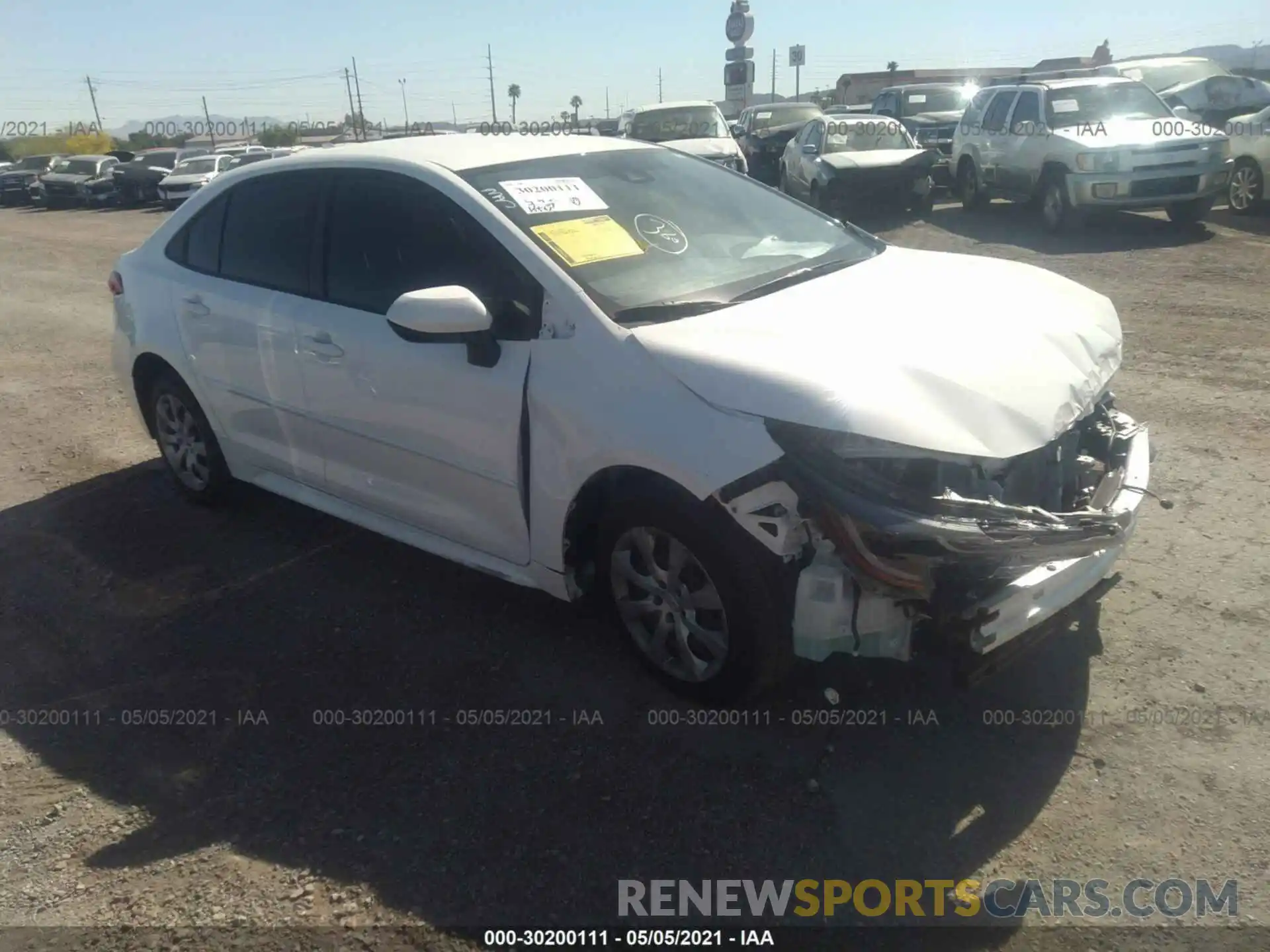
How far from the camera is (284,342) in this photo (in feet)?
13.7

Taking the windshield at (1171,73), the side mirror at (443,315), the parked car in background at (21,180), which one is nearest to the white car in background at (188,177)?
the parked car in background at (21,180)

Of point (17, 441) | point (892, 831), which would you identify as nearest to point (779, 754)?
point (892, 831)

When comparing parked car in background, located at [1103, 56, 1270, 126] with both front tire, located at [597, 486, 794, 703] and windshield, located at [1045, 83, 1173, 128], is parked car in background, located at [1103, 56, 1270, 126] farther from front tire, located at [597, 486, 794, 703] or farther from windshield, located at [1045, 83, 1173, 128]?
front tire, located at [597, 486, 794, 703]

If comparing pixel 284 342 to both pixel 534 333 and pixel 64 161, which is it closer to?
pixel 534 333

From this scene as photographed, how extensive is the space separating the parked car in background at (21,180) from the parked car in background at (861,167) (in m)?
29.4

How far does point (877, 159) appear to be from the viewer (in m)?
14.4

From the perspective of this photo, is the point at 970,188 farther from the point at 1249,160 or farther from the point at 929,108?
the point at 929,108

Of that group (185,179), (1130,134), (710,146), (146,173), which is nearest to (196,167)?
(185,179)

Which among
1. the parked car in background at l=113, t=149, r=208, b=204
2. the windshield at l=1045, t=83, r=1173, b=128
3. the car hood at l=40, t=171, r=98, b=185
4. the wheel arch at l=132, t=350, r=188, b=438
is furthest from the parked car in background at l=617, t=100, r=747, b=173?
the car hood at l=40, t=171, r=98, b=185

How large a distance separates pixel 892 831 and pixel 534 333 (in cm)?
183

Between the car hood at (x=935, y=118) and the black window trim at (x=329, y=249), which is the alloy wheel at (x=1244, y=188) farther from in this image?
the black window trim at (x=329, y=249)

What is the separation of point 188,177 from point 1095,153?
837 inches

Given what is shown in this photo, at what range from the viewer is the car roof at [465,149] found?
12.7 ft

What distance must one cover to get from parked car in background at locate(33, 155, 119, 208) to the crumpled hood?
20.0m
